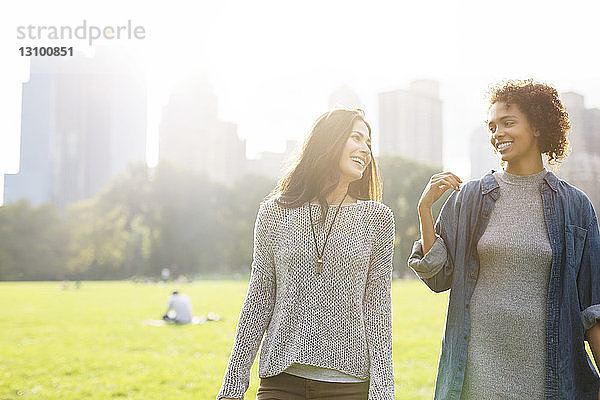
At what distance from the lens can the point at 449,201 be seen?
254cm

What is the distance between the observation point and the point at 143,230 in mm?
35500

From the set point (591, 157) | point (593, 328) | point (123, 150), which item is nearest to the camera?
point (593, 328)

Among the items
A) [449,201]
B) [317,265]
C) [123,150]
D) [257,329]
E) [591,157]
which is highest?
[123,150]

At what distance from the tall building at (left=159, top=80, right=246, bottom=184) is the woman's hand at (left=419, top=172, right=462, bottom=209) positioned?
52.0 metres

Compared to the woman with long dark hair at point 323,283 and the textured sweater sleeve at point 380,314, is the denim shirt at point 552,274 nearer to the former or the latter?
the textured sweater sleeve at point 380,314

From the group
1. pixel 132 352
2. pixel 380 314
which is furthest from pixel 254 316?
A: pixel 132 352

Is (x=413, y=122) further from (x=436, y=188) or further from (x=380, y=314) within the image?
(x=380, y=314)

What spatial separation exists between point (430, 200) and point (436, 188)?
0.17 feet

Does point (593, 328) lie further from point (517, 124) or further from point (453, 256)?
point (517, 124)

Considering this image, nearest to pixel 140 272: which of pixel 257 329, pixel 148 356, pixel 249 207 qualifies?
pixel 249 207

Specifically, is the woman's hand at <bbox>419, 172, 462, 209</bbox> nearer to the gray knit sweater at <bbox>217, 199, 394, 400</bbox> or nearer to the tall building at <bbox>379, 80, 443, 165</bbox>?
the gray knit sweater at <bbox>217, 199, 394, 400</bbox>

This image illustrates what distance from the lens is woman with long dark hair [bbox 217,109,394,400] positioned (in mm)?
2137

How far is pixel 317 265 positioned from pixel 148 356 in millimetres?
7933

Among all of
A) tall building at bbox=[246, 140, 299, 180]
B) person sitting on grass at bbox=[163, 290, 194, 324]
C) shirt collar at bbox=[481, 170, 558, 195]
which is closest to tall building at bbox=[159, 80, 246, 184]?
tall building at bbox=[246, 140, 299, 180]
